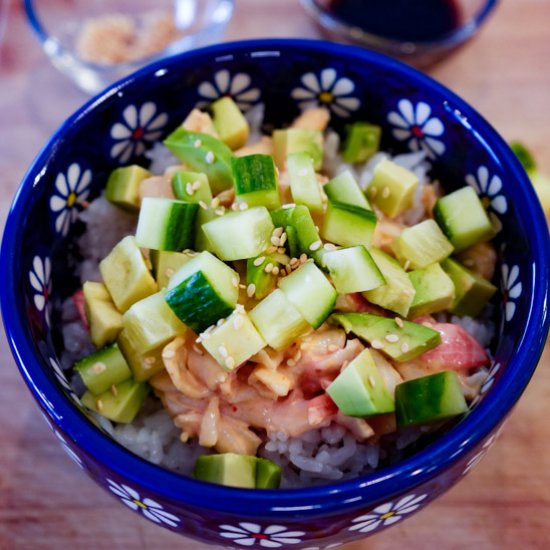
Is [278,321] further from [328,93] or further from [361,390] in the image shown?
[328,93]

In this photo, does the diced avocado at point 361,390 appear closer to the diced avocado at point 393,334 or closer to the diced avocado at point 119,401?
the diced avocado at point 393,334

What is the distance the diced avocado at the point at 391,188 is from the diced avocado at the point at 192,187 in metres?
0.36

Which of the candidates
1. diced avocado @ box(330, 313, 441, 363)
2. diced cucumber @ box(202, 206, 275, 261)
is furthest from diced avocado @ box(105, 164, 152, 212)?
diced avocado @ box(330, 313, 441, 363)

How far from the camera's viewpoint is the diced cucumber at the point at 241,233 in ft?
4.35

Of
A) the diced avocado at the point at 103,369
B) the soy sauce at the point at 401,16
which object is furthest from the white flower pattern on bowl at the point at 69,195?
the soy sauce at the point at 401,16

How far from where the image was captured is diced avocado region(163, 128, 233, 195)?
151cm

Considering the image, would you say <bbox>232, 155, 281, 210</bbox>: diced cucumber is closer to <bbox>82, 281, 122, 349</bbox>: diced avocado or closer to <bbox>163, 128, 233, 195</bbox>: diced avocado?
<bbox>163, 128, 233, 195</bbox>: diced avocado

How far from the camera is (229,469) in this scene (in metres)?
1.22

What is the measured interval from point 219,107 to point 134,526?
3.06ft

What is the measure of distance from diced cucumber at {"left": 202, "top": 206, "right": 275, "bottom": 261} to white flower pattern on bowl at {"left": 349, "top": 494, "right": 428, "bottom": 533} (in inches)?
19.2

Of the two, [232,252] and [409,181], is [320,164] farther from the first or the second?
[232,252]

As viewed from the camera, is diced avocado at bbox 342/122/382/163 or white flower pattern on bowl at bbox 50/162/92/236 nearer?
white flower pattern on bowl at bbox 50/162/92/236

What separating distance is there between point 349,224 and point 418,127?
392 mm

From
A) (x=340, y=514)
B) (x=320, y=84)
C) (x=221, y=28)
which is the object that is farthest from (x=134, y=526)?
(x=221, y=28)
